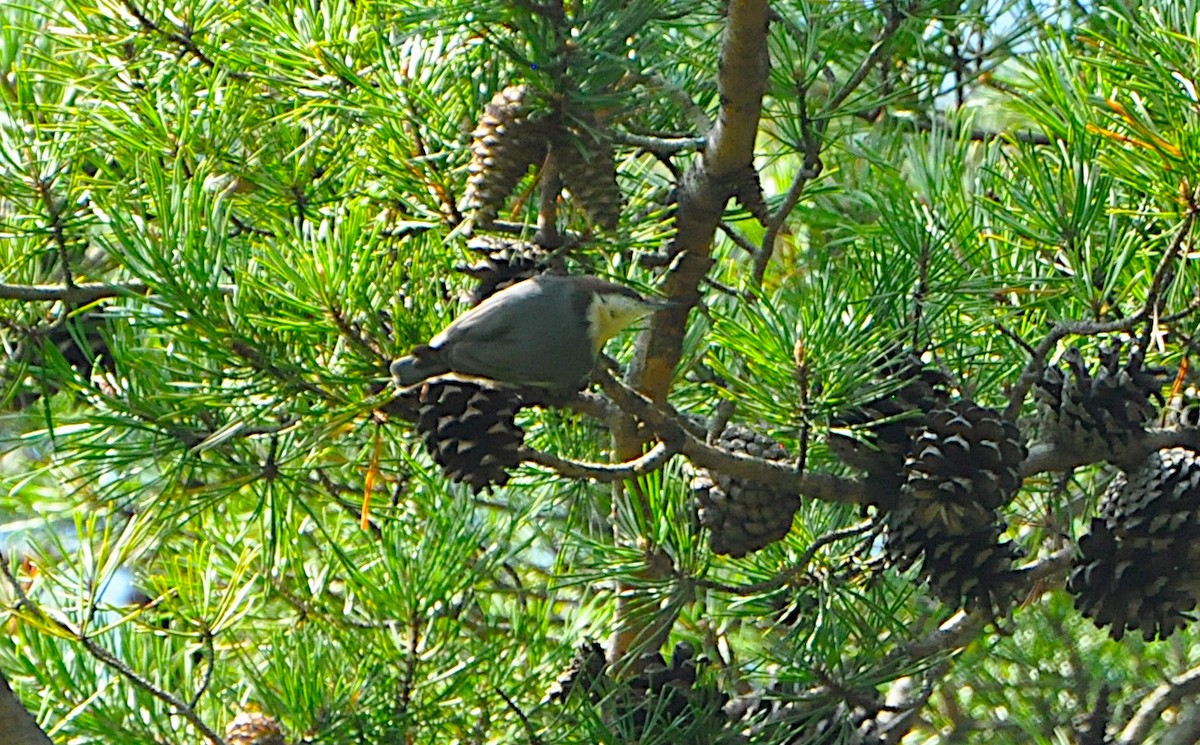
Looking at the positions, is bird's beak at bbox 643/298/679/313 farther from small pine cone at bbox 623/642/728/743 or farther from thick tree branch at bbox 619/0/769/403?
small pine cone at bbox 623/642/728/743

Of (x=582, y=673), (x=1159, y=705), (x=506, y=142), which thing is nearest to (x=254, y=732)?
(x=582, y=673)

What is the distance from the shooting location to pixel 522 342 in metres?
0.85

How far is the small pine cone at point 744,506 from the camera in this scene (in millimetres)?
918

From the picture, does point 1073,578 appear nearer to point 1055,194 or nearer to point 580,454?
point 1055,194

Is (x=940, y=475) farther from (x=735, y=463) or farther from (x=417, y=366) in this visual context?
(x=417, y=366)

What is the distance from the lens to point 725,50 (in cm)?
87

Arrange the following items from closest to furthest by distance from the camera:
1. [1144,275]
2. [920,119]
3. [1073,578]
Result: 1. [1073,578]
2. [1144,275]
3. [920,119]

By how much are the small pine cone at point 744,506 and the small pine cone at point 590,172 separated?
170mm

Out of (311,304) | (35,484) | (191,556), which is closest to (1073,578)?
(311,304)

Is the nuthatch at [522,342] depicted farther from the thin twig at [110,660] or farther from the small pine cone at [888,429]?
the thin twig at [110,660]

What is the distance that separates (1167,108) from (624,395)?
385 millimetres

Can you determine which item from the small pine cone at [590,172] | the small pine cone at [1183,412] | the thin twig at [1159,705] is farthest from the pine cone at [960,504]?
the thin twig at [1159,705]

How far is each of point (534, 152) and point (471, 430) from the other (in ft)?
0.63

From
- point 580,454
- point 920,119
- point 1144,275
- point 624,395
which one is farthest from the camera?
point 920,119
